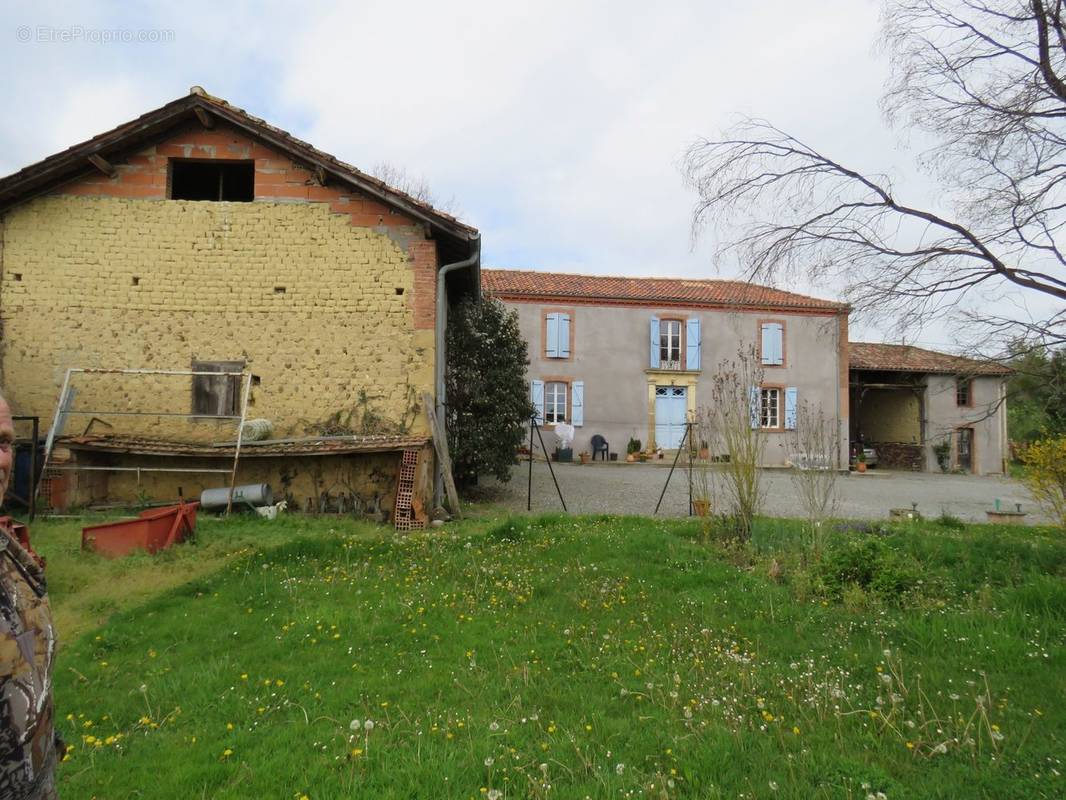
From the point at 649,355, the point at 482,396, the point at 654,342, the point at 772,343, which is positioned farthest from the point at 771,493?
the point at 772,343

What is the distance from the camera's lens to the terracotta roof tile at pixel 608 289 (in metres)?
22.4

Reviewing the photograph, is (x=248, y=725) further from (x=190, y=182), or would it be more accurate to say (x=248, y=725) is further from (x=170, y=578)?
(x=190, y=182)

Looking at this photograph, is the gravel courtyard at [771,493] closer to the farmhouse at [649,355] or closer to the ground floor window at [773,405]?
the ground floor window at [773,405]

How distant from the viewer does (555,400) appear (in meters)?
22.3

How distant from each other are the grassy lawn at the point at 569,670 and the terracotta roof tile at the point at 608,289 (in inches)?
656

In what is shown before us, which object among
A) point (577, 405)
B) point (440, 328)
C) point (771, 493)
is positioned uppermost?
point (440, 328)

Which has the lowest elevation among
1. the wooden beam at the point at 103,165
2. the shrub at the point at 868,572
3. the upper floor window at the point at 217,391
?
the shrub at the point at 868,572

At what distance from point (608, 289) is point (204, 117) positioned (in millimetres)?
16140

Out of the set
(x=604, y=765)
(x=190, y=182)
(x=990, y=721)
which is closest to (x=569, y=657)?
(x=604, y=765)

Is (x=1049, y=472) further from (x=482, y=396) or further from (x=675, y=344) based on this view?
(x=675, y=344)

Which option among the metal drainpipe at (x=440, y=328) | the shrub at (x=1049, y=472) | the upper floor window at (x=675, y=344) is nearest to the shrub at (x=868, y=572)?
the shrub at (x=1049, y=472)

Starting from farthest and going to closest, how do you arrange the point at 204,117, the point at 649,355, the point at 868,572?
the point at 649,355, the point at 204,117, the point at 868,572

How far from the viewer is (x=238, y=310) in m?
9.16

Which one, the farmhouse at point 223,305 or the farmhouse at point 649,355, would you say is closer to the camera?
the farmhouse at point 223,305
